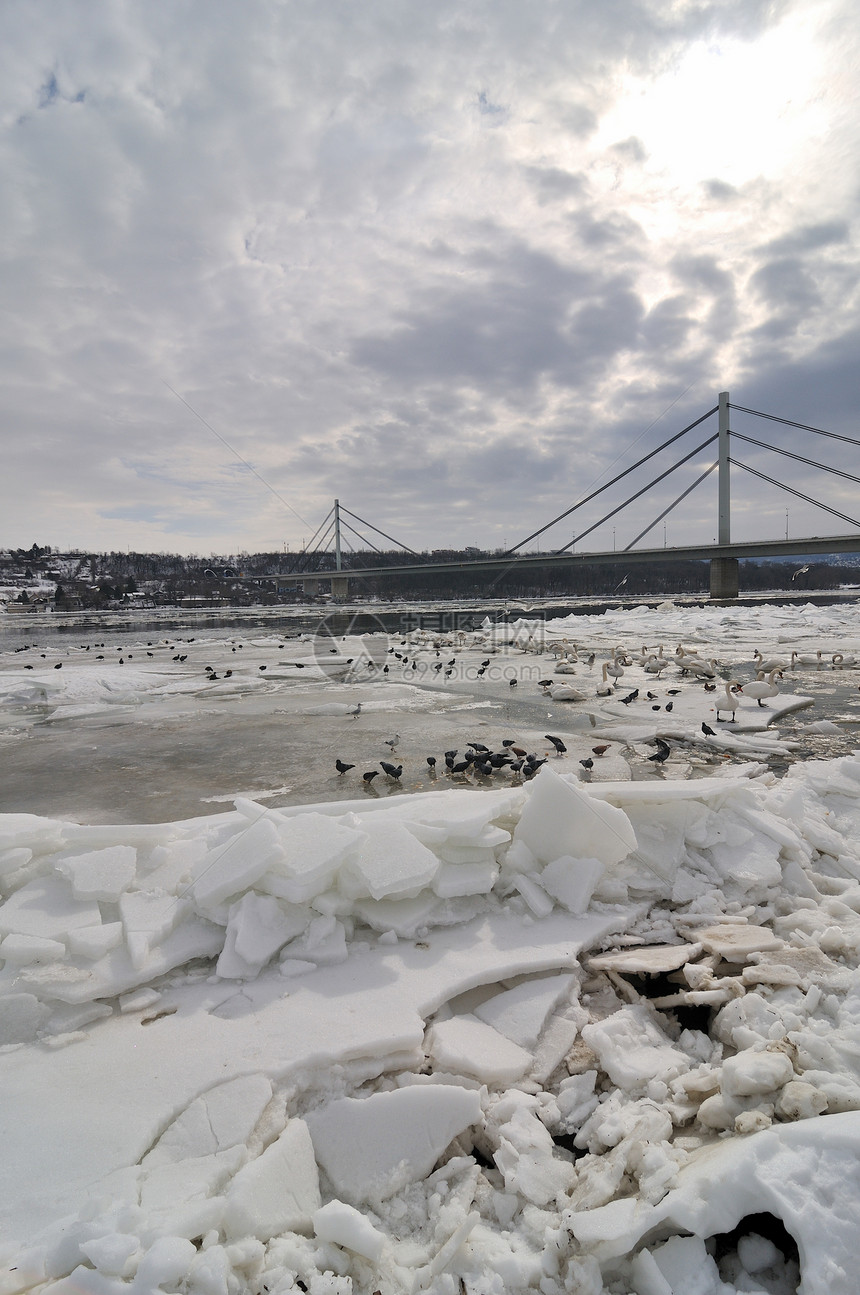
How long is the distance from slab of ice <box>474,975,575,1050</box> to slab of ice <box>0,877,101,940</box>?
172 cm

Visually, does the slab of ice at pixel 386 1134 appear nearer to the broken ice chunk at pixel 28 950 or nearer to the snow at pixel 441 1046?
the snow at pixel 441 1046

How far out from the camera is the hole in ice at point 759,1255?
144 cm

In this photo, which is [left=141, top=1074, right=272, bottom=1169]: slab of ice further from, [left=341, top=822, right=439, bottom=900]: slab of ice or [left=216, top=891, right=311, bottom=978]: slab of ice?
[left=341, top=822, right=439, bottom=900]: slab of ice

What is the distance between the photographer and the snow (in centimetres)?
149

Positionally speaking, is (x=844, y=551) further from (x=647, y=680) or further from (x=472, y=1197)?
(x=472, y=1197)

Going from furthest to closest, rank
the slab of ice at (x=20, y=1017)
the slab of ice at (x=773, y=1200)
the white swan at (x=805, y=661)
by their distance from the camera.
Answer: the white swan at (x=805, y=661)
the slab of ice at (x=20, y=1017)
the slab of ice at (x=773, y=1200)

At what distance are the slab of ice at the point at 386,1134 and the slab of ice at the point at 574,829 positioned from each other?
1.45m

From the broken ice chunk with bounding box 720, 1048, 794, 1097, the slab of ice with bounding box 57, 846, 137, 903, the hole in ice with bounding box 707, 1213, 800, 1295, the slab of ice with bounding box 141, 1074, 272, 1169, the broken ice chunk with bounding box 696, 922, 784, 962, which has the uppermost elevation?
the slab of ice with bounding box 57, 846, 137, 903

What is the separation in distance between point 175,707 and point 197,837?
657cm

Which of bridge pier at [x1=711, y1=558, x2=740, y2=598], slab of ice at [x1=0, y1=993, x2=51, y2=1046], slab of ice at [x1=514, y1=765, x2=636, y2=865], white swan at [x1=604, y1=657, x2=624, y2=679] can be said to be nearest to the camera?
slab of ice at [x1=0, y1=993, x2=51, y2=1046]

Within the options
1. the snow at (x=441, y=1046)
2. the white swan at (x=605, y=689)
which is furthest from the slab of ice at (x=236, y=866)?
the white swan at (x=605, y=689)

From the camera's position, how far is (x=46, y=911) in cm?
271

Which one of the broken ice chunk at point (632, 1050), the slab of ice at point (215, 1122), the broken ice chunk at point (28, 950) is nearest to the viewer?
the slab of ice at point (215, 1122)

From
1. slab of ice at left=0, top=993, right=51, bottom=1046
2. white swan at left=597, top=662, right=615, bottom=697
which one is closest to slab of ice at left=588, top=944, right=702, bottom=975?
slab of ice at left=0, top=993, right=51, bottom=1046
